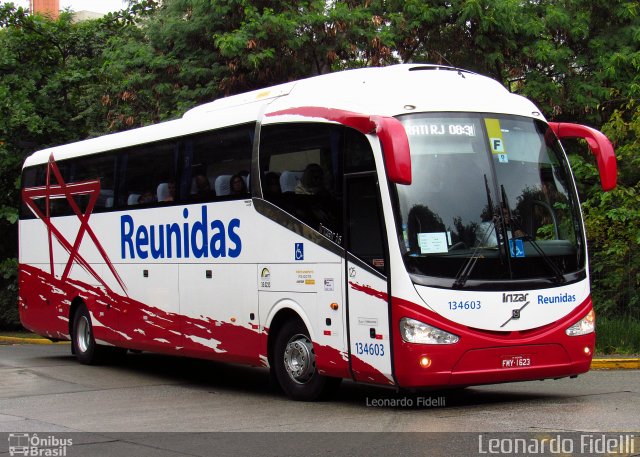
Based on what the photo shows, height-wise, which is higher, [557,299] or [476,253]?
[476,253]

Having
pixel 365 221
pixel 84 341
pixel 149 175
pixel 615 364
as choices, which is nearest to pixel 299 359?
pixel 365 221

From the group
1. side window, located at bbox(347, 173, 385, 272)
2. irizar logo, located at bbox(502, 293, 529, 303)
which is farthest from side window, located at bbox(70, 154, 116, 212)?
irizar logo, located at bbox(502, 293, 529, 303)

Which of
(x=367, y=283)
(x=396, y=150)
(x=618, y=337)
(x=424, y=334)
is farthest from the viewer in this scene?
(x=618, y=337)

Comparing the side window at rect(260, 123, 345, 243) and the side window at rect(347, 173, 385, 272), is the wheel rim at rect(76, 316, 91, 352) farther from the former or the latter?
the side window at rect(347, 173, 385, 272)

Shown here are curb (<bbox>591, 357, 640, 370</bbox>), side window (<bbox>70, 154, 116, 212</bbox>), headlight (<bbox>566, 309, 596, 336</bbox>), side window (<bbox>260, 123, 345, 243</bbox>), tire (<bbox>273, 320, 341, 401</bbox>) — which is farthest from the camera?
side window (<bbox>70, 154, 116, 212</bbox>)

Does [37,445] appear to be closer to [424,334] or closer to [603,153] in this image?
[424,334]

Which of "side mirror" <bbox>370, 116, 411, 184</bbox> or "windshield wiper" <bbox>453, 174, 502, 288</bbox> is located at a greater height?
"side mirror" <bbox>370, 116, 411, 184</bbox>

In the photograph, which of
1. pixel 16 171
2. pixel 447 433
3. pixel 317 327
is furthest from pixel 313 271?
pixel 16 171

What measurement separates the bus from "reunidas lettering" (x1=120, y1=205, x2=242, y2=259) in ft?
0.11

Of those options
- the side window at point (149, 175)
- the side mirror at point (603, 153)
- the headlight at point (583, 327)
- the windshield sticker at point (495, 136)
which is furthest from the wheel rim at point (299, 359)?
the side mirror at point (603, 153)

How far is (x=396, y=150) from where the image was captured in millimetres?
9664

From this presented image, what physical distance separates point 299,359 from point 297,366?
11cm

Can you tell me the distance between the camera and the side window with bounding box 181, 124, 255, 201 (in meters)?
12.9

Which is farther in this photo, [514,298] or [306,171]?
[306,171]
